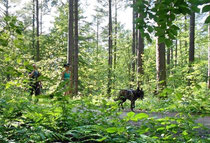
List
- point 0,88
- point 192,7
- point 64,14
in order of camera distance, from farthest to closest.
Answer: point 64,14 < point 0,88 < point 192,7

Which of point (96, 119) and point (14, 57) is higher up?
point (14, 57)

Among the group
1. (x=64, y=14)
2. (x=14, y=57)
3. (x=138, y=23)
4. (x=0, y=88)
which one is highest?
(x=64, y=14)

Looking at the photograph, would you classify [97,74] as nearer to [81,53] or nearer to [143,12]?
[81,53]

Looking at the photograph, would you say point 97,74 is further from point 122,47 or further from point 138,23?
point 138,23

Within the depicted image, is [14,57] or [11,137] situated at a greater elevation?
[14,57]

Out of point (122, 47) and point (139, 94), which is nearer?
point (139, 94)

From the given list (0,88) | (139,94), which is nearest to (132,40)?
(139,94)

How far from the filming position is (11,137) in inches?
85.3

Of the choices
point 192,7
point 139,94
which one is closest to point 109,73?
point 139,94

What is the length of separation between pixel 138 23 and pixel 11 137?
5.77ft

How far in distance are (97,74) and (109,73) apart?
154 inches

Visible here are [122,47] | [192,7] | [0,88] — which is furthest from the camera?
[122,47]

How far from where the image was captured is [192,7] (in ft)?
5.94

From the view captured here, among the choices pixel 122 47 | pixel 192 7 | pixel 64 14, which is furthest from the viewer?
pixel 122 47
